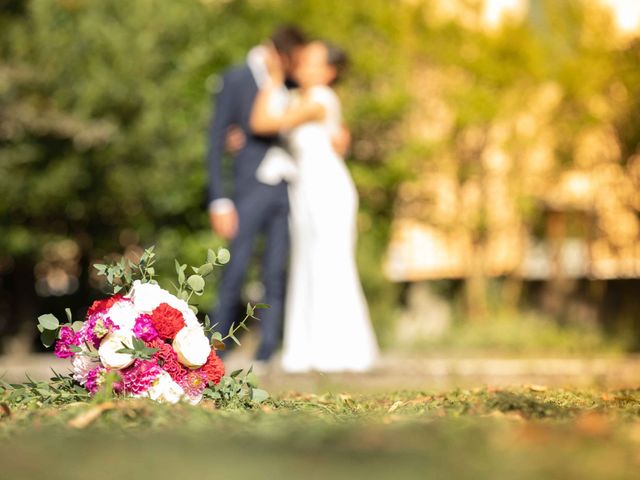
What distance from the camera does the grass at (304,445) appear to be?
75.1 inches

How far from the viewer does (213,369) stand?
12.8 ft

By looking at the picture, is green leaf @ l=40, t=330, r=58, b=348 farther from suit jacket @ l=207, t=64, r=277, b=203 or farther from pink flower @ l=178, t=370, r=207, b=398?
suit jacket @ l=207, t=64, r=277, b=203

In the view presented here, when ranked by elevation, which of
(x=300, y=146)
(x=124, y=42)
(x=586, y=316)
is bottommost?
(x=586, y=316)

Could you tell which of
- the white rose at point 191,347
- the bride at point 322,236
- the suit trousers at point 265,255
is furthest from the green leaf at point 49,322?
the bride at point 322,236

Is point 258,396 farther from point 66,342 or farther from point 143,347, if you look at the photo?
point 66,342

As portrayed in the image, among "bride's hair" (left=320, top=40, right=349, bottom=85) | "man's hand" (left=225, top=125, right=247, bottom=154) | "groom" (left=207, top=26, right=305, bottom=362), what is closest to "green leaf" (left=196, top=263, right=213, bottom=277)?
"groom" (left=207, top=26, right=305, bottom=362)

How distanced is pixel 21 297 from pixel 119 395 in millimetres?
15678

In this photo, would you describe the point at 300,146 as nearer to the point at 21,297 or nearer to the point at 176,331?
the point at 176,331

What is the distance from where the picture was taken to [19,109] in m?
14.0

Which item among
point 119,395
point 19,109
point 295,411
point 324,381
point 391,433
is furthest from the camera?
point 19,109

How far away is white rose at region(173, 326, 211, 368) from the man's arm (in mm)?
5561

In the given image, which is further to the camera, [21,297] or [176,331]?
[21,297]

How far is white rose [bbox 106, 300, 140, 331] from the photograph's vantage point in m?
3.84

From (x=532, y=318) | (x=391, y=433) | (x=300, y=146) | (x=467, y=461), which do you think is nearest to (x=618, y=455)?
(x=467, y=461)
